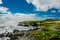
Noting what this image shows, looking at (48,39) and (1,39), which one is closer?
(48,39)

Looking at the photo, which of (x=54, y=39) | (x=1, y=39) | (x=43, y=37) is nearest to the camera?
(x=54, y=39)

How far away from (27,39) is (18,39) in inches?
104

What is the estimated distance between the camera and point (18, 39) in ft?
172

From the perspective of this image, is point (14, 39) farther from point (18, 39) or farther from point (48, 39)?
point (48, 39)

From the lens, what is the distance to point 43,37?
51.0 metres

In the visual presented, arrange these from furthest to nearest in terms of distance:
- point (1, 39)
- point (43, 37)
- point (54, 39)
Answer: point (1, 39), point (43, 37), point (54, 39)

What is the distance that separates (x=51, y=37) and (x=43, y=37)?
2.14 meters

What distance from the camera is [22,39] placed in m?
51.3

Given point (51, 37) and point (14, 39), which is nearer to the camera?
point (51, 37)

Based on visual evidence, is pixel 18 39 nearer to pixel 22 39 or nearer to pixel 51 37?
pixel 22 39

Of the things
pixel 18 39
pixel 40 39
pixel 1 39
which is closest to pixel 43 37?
pixel 40 39

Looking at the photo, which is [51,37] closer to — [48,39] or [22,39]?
[48,39]

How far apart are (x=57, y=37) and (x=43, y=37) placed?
3.46 meters

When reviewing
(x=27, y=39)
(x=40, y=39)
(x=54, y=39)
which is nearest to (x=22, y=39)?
(x=27, y=39)
